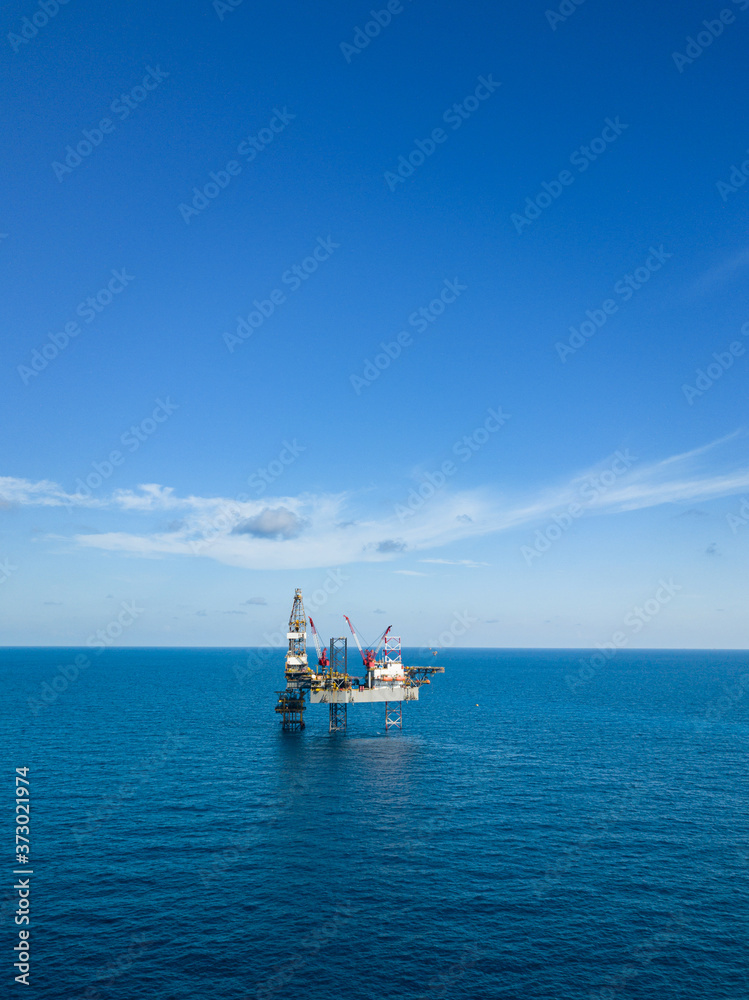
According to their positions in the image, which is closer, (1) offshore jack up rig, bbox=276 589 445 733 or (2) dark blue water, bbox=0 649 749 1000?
(2) dark blue water, bbox=0 649 749 1000

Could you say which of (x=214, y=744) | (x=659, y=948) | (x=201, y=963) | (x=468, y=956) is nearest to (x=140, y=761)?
(x=214, y=744)

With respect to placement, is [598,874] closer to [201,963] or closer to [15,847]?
[201,963]

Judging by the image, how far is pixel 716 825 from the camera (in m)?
75.9

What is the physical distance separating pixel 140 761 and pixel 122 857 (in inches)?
1769

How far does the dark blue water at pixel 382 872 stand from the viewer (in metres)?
45.3

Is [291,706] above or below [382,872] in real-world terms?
above

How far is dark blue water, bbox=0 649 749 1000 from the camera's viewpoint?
45312mm

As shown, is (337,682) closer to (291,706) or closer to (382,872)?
(291,706)

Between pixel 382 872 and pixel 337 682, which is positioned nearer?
pixel 382 872

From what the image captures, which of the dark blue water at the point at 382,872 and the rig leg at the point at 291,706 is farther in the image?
the rig leg at the point at 291,706

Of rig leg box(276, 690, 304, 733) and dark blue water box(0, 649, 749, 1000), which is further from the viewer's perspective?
rig leg box(276, 690, 304, 733)

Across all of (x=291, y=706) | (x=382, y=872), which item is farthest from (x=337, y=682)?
(x=382, y=872)

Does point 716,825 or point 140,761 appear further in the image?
point 140,761

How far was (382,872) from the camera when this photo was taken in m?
61.3
